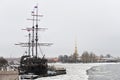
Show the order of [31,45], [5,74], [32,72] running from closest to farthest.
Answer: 1. [5,74]
2. [32,72]
3. [31,45]

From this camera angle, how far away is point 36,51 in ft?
301

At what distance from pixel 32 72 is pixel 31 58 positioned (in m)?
4.99

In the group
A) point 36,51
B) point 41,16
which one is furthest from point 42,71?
point 41,16

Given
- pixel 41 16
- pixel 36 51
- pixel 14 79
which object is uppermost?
pixel 41 16

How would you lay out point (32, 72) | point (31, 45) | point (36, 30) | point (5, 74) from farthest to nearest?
point (31, 45)
point (36, 30)
point (32, 72)
point (5, 74)

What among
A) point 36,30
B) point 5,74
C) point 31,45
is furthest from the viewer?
point 31,45

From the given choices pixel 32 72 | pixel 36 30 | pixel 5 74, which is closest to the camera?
pixel 5 74

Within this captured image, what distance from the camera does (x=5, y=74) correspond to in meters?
40.2

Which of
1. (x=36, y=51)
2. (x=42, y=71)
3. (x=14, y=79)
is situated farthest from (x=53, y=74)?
(x=14, y=79)

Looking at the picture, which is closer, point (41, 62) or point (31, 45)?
point (41, 62)

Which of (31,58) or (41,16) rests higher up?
(41,16)

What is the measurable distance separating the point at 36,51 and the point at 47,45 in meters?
4.85

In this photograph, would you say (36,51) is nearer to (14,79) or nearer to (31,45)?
(31,45)

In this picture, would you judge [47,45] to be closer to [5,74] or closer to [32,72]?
[32,72]
